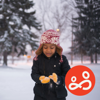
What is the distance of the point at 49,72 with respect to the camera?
7.05ft

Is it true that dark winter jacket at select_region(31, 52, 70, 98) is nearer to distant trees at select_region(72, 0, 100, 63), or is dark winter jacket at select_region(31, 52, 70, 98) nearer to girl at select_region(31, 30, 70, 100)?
girl at select_region(31, 30, 70, 100)

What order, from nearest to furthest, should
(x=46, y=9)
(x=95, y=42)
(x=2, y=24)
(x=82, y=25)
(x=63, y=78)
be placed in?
(x=63, y=78) < (x=2, y=24) < (x=95, y=42) < (x=82, y=25) < (x=46, y=9)

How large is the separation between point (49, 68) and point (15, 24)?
13.8 metres

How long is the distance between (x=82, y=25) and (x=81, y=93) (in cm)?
2238

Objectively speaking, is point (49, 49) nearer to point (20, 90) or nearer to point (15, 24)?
point (20, 90)

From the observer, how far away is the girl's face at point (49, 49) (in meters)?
2.17

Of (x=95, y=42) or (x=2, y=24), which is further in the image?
(x=95, y=42)

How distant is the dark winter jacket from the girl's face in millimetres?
76

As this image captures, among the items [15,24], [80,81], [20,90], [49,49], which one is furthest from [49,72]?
[15,24]

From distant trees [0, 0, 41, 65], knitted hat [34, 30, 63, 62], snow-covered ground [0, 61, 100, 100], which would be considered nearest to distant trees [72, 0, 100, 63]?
distant trees [0, 0, 41, 65]

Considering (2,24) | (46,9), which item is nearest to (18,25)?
(2,24)

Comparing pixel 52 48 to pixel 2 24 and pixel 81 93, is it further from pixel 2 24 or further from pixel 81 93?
pixel 2 24

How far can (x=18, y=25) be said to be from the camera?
14.7m

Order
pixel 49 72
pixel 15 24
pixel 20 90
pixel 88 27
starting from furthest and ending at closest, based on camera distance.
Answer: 1. pixel 88 27
2. pixel 15 24
3. pixel 20 90
4. pixel 49 72
